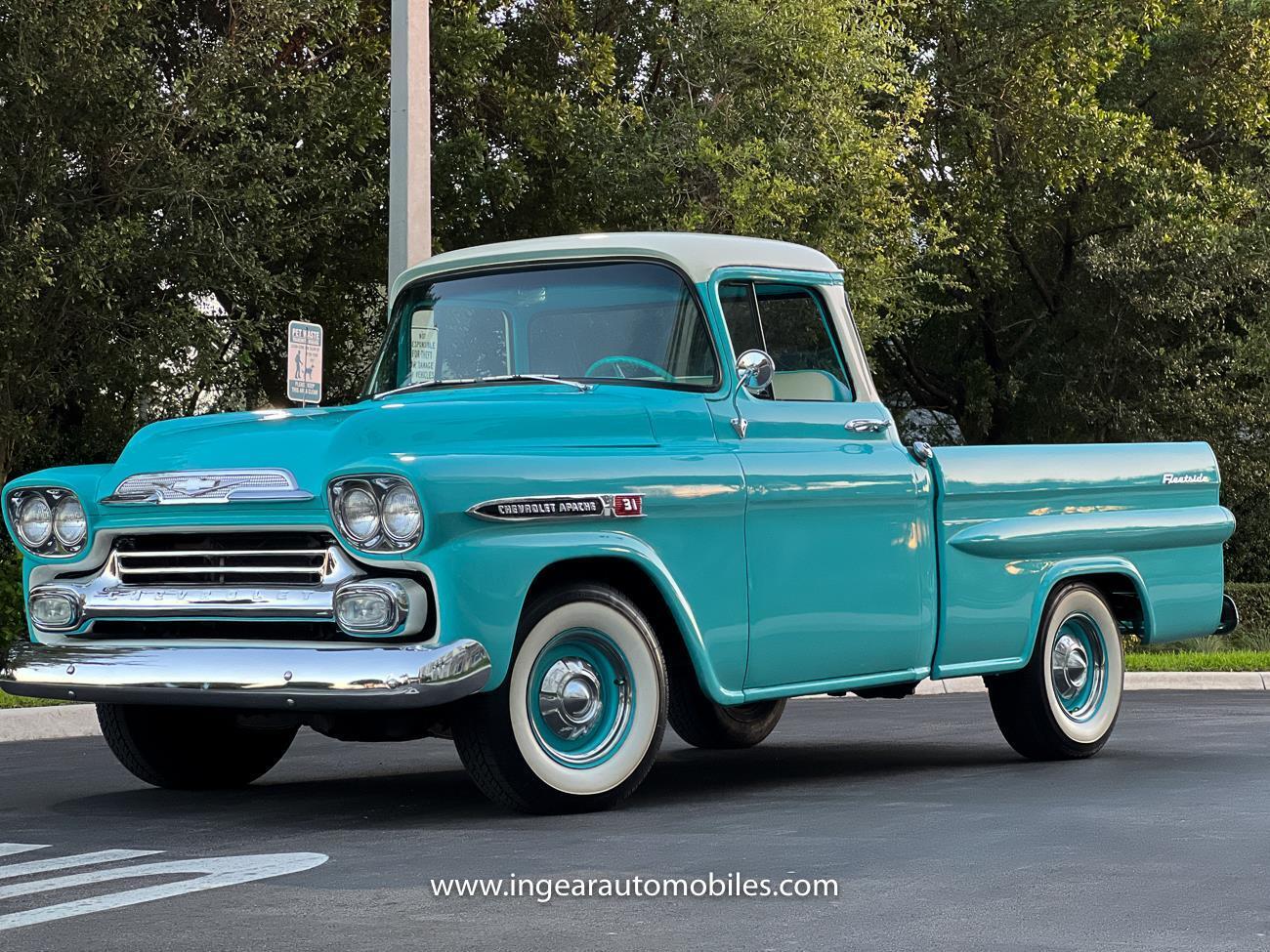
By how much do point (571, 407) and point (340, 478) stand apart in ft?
3.54

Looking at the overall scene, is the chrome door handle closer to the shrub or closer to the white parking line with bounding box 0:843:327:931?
the white parking line with bounding box 0:843:327:931

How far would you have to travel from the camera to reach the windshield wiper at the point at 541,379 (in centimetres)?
805

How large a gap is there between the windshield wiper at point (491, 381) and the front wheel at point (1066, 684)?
2936mm

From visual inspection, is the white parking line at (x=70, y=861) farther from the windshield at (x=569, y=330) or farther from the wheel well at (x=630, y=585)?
the windshield at (x=569, y=330)

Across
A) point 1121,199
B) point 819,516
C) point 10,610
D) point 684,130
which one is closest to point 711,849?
point 819,516

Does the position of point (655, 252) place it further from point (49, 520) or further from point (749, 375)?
point (49, 520)

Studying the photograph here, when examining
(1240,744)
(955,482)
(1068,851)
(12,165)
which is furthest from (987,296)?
(1068,851)

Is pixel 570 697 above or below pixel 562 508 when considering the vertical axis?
below

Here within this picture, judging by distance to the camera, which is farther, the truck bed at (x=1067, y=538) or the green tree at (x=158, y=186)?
the green tree at (x=158, y=186)

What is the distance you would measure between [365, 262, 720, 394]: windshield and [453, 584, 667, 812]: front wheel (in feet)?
3.82

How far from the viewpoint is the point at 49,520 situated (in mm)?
7812

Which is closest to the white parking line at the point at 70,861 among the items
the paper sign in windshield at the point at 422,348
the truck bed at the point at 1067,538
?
the paper sign in windshield at the point at 422,348

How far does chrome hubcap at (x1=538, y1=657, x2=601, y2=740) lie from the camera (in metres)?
7.46

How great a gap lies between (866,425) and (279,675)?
10.1ft
